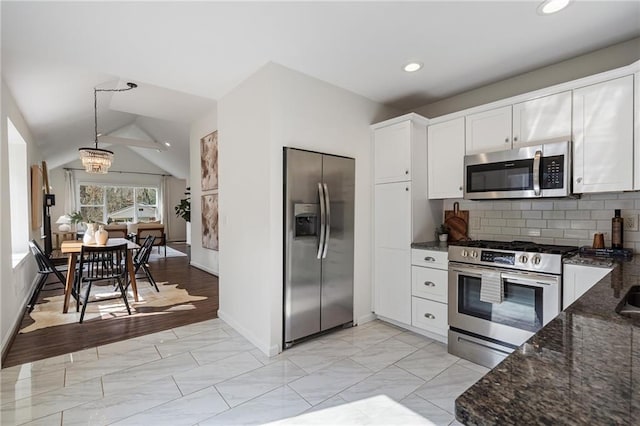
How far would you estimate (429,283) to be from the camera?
118 inches

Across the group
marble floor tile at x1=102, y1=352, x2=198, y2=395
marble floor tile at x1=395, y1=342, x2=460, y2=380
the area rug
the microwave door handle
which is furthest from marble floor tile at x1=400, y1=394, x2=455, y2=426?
the area rug

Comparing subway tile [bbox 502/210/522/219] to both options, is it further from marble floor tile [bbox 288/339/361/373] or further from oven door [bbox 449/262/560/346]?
marble floor tile [bbox 288/339/361/373]

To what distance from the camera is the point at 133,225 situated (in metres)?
10.3

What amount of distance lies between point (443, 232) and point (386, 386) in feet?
5.80

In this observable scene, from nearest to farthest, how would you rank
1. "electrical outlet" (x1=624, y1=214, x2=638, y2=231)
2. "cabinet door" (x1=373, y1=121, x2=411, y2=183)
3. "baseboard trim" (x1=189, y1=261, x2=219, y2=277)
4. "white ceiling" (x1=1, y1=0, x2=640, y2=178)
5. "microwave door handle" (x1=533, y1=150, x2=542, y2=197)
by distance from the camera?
1. "white ceiling" (x1=1, y1=0, x2=640, y2=178)
2. "electrical outlet" (x1=624, y1=214, x2=638, y2=231)
3. "microwave door handle" (x1=533, y1=150, x2=542, y2=197)
4. "cabinet door" (x1=373, y1=121, x2=411, y2=183)
5. "baseboard trim" (x1=189, y1=261, x2=219, y2=277)

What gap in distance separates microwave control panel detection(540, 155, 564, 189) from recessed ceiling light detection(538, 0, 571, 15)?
1021 mm

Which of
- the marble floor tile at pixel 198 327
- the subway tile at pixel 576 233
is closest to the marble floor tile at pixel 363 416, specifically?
the marble floor tile at pixel 198 327

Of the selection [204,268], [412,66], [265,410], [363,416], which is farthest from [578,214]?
[204,268]

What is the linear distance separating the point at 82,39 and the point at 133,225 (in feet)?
30.4

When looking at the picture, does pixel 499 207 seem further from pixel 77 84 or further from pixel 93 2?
pixel 77 84

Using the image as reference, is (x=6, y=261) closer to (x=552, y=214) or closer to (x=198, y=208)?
(x=198, y=208)

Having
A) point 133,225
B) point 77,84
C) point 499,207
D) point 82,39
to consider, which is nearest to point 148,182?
point 133,225

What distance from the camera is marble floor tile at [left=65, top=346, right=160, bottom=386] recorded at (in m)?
2.38

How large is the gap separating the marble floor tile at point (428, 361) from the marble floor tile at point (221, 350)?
1.33 m
